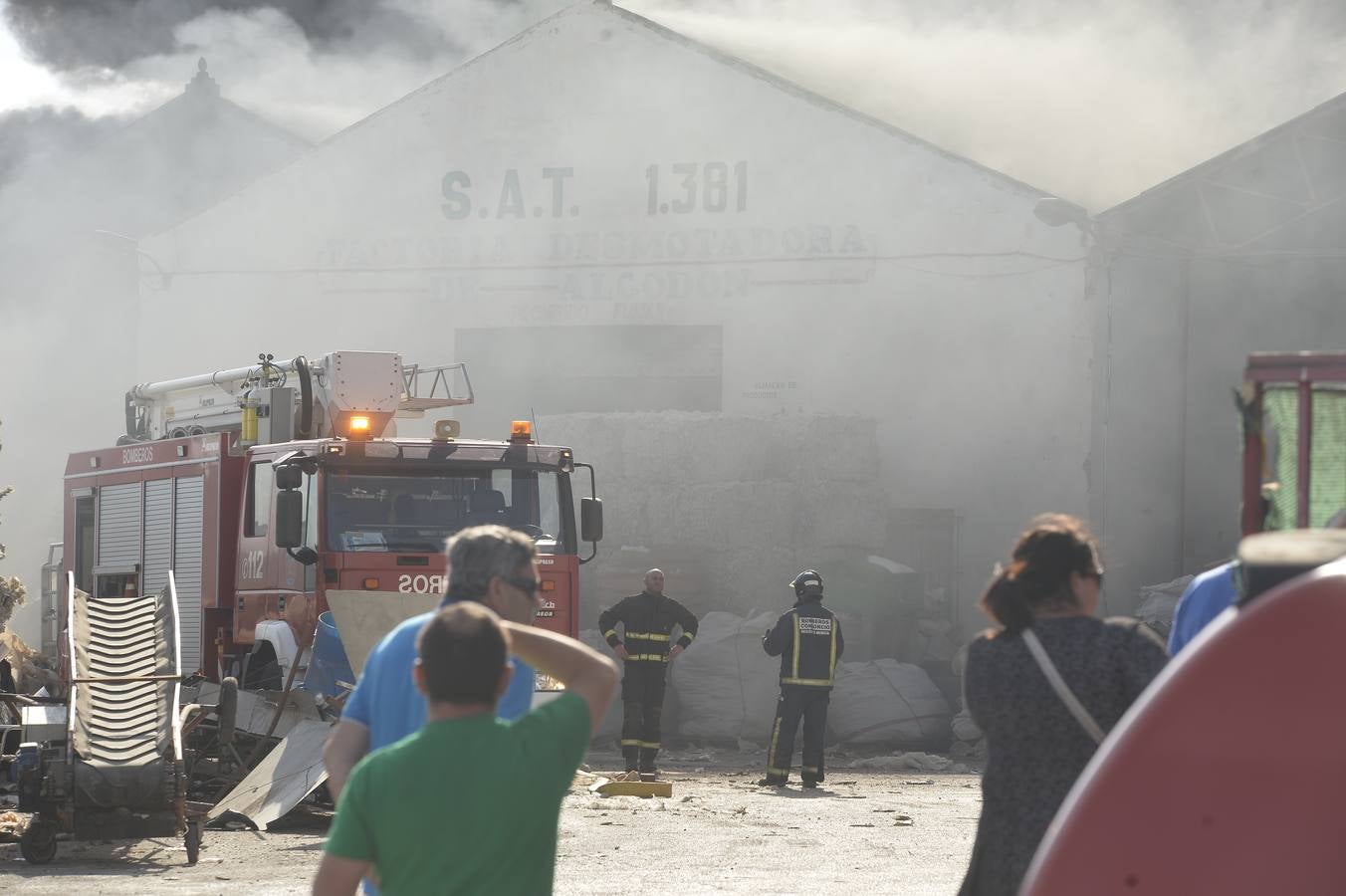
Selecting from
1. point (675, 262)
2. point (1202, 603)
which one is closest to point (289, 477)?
point (1202, 603)

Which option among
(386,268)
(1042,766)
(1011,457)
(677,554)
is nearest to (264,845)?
(1042,766)

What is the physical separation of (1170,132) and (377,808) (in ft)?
70.4

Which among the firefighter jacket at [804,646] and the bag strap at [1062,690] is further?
the firefighter jacket at [804,646]

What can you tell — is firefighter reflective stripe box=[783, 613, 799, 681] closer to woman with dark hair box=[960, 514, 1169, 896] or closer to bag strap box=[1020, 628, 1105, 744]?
woman with dark hair box=[960, 514, 1169, 896]

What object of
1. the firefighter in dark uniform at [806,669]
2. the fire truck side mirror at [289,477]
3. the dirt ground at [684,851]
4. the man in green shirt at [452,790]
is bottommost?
the dirt ground at [684,851]

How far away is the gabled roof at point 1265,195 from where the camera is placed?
1927cm

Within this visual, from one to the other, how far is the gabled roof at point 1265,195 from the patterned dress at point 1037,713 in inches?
663

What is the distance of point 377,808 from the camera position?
2959 mm

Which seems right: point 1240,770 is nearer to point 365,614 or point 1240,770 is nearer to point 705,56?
point 365,614

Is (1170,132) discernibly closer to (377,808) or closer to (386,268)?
(386,268)

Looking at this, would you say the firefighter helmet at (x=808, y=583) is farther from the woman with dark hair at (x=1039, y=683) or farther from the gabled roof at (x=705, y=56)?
the gabled roof at (x=705, y=56)

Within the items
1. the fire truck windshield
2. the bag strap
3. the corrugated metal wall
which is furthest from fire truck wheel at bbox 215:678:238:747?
the bag strap

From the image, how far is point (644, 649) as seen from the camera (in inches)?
535

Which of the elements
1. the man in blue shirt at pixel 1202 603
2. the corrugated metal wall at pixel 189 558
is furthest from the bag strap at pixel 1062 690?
the corrugated metal wall at pixel 189 558
